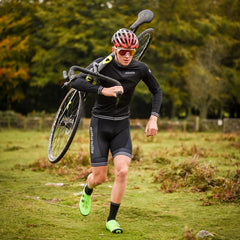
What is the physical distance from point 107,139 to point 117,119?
0.33 metres

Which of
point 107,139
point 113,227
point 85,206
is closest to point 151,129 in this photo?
point 107,139

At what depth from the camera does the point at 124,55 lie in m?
5.29

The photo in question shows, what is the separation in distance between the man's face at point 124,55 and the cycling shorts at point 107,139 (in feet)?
2.69

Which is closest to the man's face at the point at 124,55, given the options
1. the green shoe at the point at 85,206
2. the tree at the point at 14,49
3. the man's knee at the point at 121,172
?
the man's knee at the point at 121,172

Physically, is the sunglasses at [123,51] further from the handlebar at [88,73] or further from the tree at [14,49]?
the tree at [14,49]

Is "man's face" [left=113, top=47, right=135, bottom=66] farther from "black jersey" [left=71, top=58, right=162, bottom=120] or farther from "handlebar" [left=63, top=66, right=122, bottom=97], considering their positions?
"handlebar" [left=63, top=66, right=122, bottom=97]

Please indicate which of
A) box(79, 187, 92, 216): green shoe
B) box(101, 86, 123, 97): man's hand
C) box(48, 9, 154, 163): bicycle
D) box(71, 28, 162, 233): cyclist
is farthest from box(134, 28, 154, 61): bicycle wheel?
box(79, 187, 92, 216): green shoe

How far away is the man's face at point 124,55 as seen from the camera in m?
5.25

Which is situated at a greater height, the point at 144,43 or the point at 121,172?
the point at 144,43

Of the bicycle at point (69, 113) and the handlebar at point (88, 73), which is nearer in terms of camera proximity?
the handlebar at point (88, 73)

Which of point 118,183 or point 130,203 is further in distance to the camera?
point 130,203

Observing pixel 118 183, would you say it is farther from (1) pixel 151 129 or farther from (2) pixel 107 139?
(1) pixel 151 129

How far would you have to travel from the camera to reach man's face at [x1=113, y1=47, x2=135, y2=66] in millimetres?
5254

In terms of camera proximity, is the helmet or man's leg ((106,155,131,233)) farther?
man's leg ((106,155,131,233))
